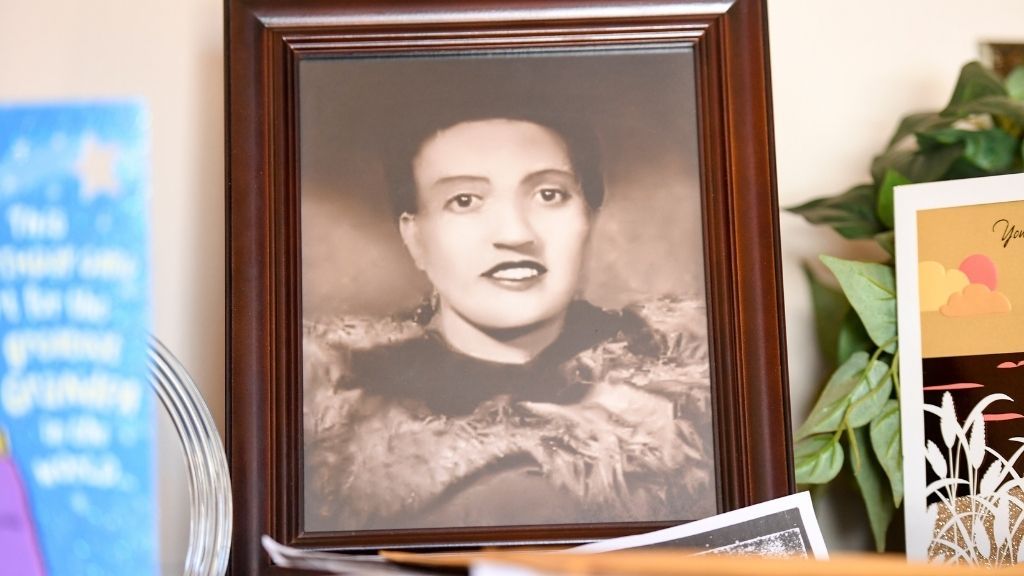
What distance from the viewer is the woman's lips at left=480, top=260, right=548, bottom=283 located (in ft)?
2.35

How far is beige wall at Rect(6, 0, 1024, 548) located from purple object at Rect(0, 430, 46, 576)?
1.29ft

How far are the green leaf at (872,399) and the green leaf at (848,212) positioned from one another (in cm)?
12

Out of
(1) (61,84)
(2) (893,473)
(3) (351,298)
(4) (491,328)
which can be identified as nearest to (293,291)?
(3) (351,298)

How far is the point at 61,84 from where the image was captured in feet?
2.69

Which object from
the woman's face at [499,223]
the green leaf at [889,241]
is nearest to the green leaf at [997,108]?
the green leaf at [889,241]

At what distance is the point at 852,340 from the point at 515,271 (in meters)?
0.28

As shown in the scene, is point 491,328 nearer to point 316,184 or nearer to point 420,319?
point 420,319

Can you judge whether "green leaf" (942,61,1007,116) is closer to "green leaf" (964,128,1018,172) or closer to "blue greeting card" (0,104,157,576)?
"green leaf" (964,128,1018,172)

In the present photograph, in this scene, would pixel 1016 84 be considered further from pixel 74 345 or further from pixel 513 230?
pixel 74 345

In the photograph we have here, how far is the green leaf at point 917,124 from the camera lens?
0.77 metres

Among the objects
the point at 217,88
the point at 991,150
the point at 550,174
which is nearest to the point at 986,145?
the point at 991,150

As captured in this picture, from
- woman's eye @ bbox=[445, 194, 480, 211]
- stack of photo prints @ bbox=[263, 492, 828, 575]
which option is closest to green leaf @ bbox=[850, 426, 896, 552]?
stack of photo prints @ bbox=[263, 492, 828, 575]

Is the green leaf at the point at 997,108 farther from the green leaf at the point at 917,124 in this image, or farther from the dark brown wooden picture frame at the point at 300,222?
the dark brown wooden picture frame at the point at 300,222

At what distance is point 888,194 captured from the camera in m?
0.76
